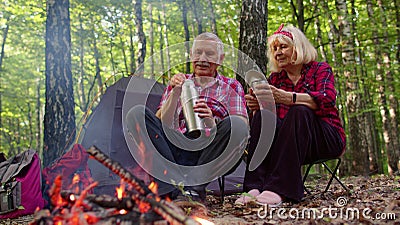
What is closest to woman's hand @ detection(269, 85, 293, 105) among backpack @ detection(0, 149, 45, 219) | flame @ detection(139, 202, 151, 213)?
flame @ detection(139, 202, 151, 213)

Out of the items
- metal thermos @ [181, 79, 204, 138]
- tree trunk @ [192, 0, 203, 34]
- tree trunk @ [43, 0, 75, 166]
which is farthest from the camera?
tree trunk @ [192, 0, 203, 34]

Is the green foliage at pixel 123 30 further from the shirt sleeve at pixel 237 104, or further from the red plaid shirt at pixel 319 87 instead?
the shirt sleeve at pixel 237 104

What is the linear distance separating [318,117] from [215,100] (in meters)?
0.78

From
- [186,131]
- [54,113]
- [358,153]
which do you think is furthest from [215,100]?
[358,153]

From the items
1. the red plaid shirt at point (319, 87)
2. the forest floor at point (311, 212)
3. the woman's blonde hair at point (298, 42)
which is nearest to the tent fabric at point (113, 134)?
the forest floor at point (311, 212)

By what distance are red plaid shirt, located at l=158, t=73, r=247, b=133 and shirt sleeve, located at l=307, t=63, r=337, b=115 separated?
0.54 metres

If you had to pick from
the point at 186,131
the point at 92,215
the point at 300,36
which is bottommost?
the point at 92,215

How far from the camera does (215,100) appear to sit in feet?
9.59

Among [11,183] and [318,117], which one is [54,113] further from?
[318,117]

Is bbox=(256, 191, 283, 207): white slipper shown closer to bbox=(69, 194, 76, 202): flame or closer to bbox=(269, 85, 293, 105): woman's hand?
bbox=(269, 85, 293, 105): woman's hand

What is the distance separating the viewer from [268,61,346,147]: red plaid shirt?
262cm

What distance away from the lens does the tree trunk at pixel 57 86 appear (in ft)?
16.8

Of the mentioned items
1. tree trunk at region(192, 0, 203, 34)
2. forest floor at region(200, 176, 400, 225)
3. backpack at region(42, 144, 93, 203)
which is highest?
tree trunk at region(192, 0, 203, 34)

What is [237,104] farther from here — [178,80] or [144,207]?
[144,207]
